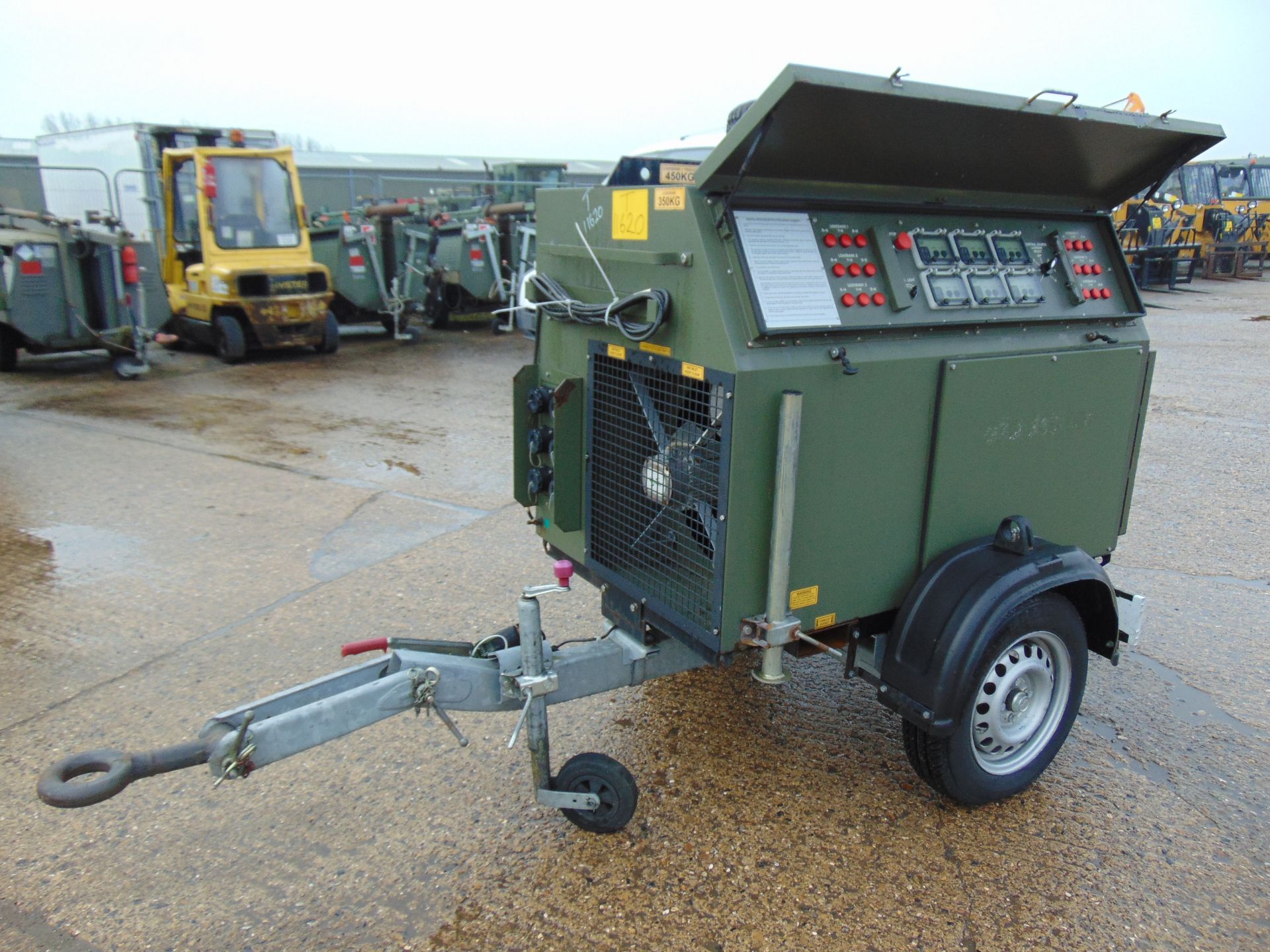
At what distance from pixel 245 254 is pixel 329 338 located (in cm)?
139

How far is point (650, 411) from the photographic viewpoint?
2.83 metres

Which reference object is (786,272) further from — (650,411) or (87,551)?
(87,551)

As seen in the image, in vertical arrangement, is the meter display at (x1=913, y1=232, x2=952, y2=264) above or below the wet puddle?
above

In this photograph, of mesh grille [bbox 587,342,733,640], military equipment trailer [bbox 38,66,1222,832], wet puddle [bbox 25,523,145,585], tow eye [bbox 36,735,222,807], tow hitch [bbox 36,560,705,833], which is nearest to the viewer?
tow eye [bbox 36,735,222,807]

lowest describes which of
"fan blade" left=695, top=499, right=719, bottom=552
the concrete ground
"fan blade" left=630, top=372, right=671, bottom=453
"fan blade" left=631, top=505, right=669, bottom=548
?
the concrete ground

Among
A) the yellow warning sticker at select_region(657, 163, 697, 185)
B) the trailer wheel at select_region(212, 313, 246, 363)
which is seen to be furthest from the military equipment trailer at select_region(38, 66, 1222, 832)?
the trailer wheel at select_region(212, 313, 246, 363)

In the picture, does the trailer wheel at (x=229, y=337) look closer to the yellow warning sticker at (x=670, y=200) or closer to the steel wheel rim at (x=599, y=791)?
the yellow warning sticker at (x=670, y=200)

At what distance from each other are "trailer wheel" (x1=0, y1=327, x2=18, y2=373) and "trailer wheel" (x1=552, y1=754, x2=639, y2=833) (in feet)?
32.3

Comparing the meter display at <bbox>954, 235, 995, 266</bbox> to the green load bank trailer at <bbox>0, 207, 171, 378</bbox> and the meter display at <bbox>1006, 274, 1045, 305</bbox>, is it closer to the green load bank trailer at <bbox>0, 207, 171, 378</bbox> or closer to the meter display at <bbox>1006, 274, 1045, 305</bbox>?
the meter display at <bbox>1006, 274, 1045, 305</bbox>

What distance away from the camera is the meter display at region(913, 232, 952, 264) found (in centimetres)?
289

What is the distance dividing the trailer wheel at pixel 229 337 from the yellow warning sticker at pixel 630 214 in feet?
29.5

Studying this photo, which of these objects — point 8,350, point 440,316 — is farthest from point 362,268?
point 8,350

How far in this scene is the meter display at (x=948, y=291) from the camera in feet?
9.27

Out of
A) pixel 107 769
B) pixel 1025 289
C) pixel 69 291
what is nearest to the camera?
pixel 107 769
